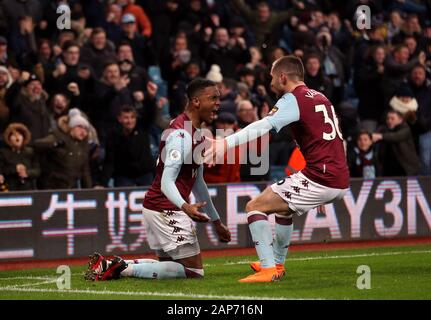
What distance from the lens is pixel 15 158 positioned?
15.1 metres

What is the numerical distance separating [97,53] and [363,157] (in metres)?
4.64

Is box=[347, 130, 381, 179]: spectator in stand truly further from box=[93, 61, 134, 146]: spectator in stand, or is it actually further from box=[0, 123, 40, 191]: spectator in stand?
box=[0, 123, 40, 191]: spectator in stand

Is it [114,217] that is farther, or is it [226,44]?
[226,44]

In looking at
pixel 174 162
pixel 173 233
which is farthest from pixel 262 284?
pixel 174 162

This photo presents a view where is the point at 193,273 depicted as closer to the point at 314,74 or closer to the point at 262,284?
the point at 262,284

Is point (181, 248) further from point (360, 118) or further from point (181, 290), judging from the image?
point (360, 118)

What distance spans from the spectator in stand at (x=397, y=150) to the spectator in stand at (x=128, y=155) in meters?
4.14

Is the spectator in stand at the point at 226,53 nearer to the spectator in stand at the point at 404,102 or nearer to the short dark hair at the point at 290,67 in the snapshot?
the spectator in stand at the point at 404,102

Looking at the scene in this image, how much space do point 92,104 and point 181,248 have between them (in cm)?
661

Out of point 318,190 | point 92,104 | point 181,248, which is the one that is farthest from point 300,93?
point 92,104

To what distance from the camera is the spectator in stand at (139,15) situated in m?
19.8

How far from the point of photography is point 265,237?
1047 cm

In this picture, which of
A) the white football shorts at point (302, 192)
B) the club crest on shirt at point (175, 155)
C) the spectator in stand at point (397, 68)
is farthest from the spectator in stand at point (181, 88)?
the club crest on shirt at point (175, 155)

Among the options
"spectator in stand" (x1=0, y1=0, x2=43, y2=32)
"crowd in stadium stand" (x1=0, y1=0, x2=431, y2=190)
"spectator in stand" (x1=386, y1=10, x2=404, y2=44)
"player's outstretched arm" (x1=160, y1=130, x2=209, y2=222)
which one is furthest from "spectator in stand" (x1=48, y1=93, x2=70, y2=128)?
"spectator in stand" (x1=386, y1=10, x2=404, y2=44)
